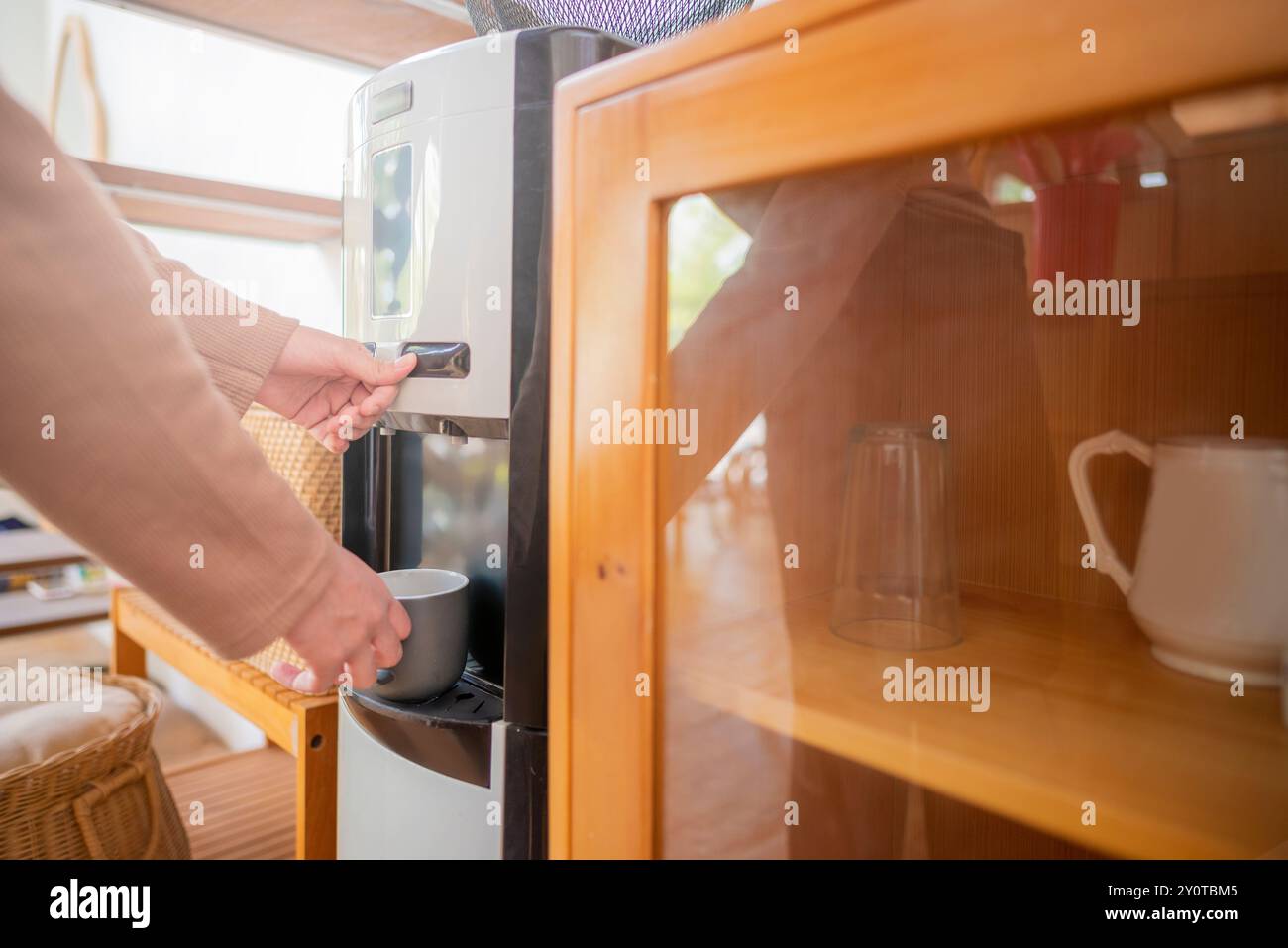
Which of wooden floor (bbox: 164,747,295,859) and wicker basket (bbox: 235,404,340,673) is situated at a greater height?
wicker basket (bbox: 235,404,340,673)

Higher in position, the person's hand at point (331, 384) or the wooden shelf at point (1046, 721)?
the person's hand at point (331, 384)

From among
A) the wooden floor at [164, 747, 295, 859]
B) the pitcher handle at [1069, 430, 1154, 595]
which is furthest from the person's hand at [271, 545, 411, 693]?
the wooden floor at [164, 747, 295, 859]

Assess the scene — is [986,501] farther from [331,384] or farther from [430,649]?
[331,384]

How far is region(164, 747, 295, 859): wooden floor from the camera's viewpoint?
4.04 ft

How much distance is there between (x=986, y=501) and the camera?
0.56m

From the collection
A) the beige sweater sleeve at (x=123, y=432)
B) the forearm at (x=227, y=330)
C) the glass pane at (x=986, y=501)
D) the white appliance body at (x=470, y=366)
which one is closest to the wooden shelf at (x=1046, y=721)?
the glass pane at (x=986, y=501)

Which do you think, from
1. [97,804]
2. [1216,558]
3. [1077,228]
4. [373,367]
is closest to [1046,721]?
[1216,558]

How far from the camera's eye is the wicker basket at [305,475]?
39.7 inches

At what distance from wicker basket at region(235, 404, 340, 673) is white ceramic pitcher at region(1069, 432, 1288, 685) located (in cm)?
88

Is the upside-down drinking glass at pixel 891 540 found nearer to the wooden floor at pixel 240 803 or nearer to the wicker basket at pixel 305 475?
the wicker basket at pixel 305 475

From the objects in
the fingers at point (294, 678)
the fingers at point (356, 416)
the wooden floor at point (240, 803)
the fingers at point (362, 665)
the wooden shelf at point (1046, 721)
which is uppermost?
the fingers at point (356, 416)

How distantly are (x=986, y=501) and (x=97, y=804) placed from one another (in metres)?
1.10

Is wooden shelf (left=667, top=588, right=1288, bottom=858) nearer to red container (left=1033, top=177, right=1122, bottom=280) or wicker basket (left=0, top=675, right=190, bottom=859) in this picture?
red container (left=1033, top=177, right=1122, bottom=280)
